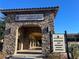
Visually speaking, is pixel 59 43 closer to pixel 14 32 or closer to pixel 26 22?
pixel 26 22

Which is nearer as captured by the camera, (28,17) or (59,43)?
(59,43)

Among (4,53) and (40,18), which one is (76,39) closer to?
(40,18)

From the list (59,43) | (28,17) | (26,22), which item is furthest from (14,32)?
(59,43)

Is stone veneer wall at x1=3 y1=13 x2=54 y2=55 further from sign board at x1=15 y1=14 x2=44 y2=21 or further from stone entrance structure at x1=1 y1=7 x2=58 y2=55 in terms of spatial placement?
sign board at x1=15 y1=14 x2=44 y2=21

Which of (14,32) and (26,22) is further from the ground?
(26,22)

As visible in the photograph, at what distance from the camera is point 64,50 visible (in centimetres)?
1038

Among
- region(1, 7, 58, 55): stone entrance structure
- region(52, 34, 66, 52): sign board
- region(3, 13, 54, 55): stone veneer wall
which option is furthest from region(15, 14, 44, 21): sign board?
region(52, 34, 66, 52): sign board

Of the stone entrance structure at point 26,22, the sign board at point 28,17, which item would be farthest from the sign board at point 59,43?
the sign board at point 28,17

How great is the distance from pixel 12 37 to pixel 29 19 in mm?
2079

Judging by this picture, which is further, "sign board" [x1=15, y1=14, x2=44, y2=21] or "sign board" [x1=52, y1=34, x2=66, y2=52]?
"sign board" [x1=15, y1=14, x2=44, y2=21]

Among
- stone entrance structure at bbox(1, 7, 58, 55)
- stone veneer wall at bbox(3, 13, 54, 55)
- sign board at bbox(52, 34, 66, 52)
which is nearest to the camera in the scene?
sign board at bbox(52, 34, 66, 52)

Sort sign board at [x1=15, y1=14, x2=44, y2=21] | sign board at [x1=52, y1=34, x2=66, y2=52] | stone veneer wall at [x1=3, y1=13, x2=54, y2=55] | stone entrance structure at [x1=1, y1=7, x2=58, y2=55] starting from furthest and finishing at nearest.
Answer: sign board at [x1=15, y1=14, x2=44, y2=21] < stone entrance structure at [x1=1, y1=7, x2=58, y2=55] < stone veneer wall at [x1=3, y1=13, x2=54, y2=55] < sign board at [x1=52, y1=34, x2=66, y2=52]

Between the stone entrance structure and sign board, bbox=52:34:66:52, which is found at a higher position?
the stone entrance structure

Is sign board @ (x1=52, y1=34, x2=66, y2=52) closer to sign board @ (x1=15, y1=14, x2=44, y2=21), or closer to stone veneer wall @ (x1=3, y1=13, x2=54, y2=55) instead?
stone veneer wall @ (x1=3, y1=13, x2=54, y2=55)
